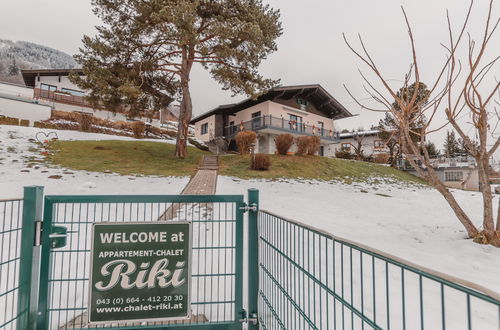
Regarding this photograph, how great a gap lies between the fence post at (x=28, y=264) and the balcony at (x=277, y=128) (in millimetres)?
22249

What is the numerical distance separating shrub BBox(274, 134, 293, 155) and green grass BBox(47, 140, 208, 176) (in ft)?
20.3

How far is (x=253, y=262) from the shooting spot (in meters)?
2.70

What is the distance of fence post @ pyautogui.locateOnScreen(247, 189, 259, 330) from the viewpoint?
263 centimetres

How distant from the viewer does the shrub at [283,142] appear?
1873cm

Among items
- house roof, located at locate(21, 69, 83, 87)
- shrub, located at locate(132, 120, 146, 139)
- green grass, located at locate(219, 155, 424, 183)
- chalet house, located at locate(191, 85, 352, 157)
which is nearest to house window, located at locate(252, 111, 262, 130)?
chalet house, located at locate(191, 85, 352, 157)

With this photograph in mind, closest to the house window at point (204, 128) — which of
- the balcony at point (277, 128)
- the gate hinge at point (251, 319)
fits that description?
the balcony at point (277, 128)

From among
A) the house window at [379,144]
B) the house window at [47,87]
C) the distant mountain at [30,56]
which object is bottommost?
the house window at [379,144]

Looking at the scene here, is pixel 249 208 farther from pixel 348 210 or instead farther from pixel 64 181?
pixel 64 181

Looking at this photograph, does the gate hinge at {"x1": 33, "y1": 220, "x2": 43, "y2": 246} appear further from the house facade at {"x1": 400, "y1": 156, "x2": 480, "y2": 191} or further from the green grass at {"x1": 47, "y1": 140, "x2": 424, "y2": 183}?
the house facade at {"x1": 400, "y1": 156, "x2": 480, "y2": 191}

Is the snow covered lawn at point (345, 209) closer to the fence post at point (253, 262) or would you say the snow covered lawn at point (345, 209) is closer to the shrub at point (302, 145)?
the fence post at point (253, 262)

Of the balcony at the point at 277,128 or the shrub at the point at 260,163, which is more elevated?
the balcony at the point at 277,128

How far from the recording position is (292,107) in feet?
91.2

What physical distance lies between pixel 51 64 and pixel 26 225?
117269mm

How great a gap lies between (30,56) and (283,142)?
361ft
